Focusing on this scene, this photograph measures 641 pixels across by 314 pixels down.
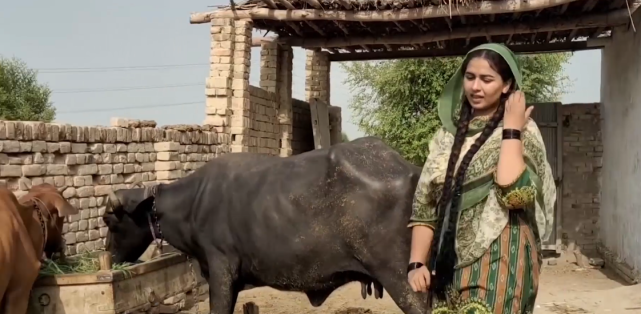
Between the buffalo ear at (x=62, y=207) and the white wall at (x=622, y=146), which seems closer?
the buffalo ear at (x=62, y=207)

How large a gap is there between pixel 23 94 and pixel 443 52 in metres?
20.2

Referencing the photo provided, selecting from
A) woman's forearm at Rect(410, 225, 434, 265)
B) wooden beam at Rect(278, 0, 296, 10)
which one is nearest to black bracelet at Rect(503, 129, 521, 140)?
woman's forearm at Rect(410, 225, 434, 265)

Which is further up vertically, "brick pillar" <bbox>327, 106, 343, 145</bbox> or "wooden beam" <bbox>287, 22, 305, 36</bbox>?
"wooden beam" <bbox>287, 22, 305, 36</bbox>

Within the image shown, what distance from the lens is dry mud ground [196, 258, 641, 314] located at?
7398mm

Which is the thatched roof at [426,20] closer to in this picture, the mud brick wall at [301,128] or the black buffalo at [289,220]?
the mud brick wall at [301,128]

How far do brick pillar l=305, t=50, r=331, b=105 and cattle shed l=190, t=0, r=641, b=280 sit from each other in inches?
0.8

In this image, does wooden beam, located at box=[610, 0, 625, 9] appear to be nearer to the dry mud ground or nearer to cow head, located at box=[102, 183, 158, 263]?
the dry mud ground

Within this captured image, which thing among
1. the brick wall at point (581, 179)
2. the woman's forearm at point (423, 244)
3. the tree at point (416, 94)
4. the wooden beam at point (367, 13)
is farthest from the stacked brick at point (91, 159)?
the tree at point (416, 94)

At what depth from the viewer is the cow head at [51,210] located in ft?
16.3

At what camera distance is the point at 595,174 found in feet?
39.0

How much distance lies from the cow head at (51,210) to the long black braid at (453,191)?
A: 336cm

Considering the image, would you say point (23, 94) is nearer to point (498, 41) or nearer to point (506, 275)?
point (498, 41)

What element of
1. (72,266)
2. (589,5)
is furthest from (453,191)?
(589,5)

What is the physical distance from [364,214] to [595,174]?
8.59 metres
